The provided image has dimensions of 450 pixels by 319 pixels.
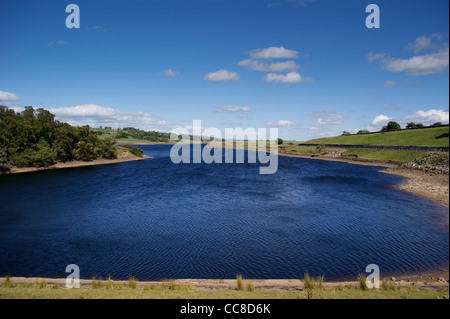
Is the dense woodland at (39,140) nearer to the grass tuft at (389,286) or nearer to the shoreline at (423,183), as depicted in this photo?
the grass tuft at (389,286)

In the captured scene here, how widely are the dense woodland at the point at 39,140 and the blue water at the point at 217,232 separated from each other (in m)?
23.3

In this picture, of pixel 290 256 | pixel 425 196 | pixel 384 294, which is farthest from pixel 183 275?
pixel 425 196

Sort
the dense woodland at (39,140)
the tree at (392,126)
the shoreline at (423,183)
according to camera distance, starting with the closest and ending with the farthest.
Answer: the shoreline at (423,183) → the dense woodland at (39,140) → the tree at (392,126)

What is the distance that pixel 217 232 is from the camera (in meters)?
25.8

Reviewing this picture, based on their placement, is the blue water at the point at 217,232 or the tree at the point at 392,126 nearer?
the blue water at the point at 217,232

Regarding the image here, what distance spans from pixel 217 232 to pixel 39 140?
227 feet

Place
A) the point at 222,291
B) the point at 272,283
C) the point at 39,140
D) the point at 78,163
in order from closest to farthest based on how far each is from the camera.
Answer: the point at 222,291, the point at 272,283, the point at 39,140, the point at 78,163

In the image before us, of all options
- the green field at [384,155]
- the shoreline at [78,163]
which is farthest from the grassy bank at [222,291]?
the green field at [384,155]

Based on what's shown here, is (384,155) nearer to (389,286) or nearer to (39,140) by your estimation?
(389,286)

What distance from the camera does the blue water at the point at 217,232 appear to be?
19.0 metres

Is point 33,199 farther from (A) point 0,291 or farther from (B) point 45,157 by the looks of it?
(B) point 45,157

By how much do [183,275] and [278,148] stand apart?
5234 inches

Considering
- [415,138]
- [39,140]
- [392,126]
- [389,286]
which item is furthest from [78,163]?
[392,126]
